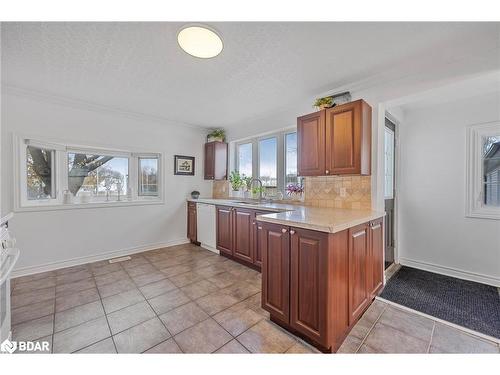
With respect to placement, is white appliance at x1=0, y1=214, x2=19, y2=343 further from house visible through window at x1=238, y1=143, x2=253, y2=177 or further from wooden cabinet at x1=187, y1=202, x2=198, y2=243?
house visible through window at x1=238, y1=143, x2=253, y2=177

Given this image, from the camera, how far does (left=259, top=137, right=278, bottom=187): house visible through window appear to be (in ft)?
12.0

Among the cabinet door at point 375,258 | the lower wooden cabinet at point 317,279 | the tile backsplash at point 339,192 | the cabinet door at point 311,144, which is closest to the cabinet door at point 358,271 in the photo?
the lower wooden cabinet at point 317,279

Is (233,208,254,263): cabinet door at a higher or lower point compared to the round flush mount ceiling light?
lower

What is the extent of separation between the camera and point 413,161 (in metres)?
2.99

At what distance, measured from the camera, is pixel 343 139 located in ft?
7.32

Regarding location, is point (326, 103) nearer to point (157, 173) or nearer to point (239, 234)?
point (239, 234)

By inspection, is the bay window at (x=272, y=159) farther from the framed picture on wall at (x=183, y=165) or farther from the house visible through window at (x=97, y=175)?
the house visible through window at (x=97, y=175)

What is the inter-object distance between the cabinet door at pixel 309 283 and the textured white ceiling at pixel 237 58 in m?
1.57

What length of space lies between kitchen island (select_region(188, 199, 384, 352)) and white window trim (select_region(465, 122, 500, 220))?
1.58 meters

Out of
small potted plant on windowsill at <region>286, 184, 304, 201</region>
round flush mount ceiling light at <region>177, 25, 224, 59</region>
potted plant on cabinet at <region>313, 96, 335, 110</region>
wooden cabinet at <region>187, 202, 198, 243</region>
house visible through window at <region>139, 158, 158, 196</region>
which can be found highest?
round flush mount ceiling light at <region>177, 25, 224, 59</region>

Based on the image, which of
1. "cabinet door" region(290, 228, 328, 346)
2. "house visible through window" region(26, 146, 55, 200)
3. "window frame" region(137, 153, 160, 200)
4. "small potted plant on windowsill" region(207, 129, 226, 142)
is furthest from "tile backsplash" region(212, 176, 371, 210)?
"house visible through window" region(26, 146, 55, 200)

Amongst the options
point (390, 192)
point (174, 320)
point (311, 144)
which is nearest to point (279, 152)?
point (311, 144)

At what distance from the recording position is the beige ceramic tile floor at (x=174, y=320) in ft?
4.90

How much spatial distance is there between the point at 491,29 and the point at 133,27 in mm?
2786
